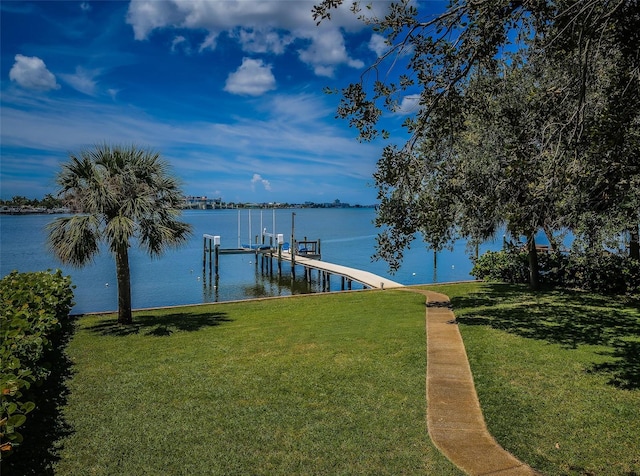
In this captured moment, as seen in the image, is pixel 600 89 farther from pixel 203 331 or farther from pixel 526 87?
pixel 203 331

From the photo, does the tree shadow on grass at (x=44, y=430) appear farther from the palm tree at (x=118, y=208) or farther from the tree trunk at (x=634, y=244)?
the tree trunk at (x=634, y=244)

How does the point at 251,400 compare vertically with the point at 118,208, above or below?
below

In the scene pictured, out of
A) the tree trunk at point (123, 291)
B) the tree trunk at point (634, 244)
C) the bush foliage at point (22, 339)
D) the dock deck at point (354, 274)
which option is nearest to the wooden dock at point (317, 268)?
the dock deck at point (354, 274)

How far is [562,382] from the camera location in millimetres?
6914

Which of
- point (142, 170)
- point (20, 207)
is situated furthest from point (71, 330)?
point (20, 207)

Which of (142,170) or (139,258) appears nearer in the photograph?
(142,170)

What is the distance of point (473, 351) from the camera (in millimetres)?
8672

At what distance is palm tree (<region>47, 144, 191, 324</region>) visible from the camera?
11375 mm

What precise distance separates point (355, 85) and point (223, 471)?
4741 millimetres

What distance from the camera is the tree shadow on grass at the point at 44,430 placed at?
4.64 metres

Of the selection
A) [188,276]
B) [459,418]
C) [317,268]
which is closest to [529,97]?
[459,418]

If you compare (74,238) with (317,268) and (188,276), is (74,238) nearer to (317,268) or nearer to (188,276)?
(317,268)

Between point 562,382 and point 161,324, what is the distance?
32.1 feet

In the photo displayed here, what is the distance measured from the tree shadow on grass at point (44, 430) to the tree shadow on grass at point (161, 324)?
341cm
